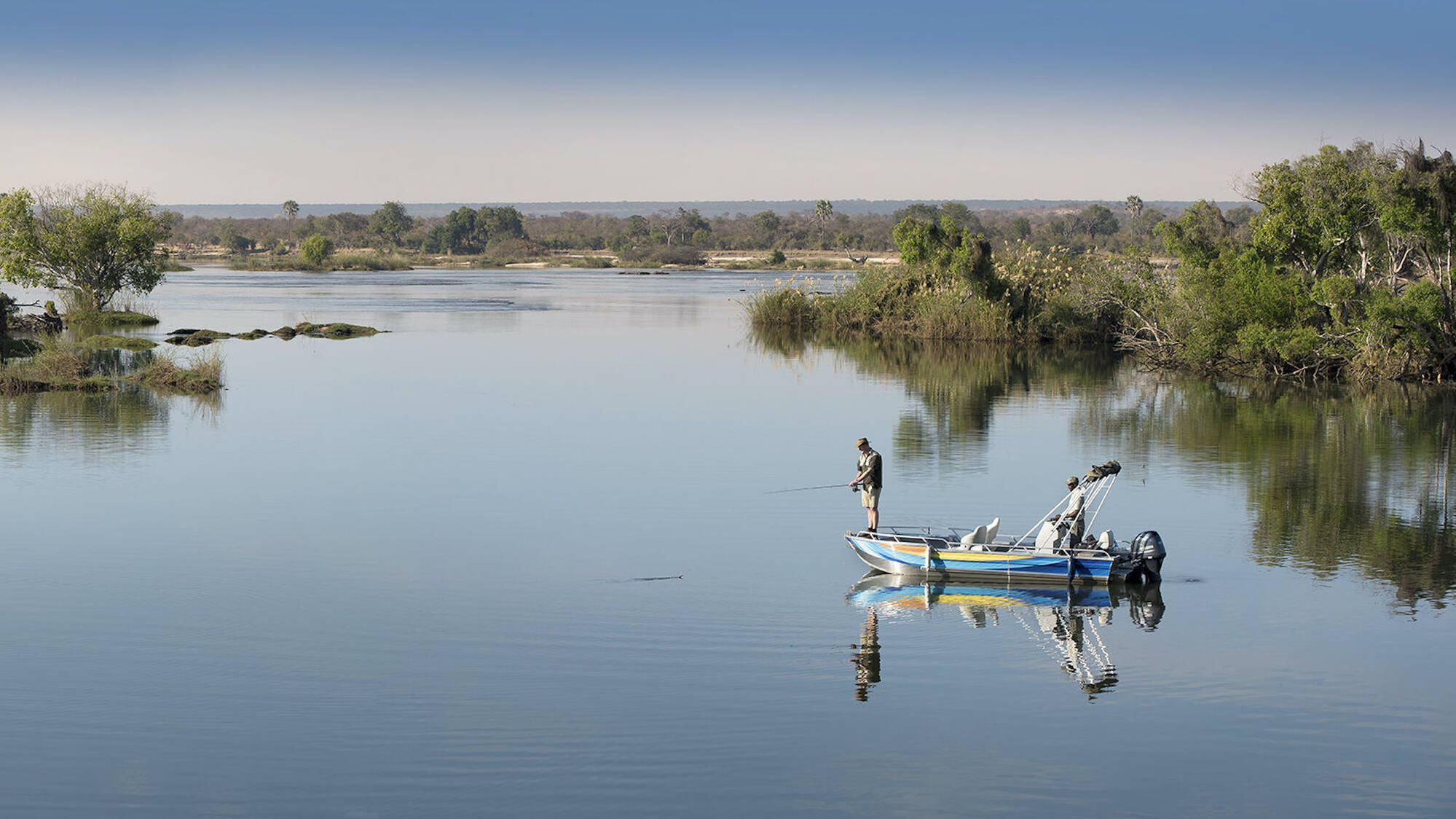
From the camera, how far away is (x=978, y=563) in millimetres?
17438

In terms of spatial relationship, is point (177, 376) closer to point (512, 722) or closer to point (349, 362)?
point (349, 362)

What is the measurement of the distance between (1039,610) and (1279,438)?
1631 cm

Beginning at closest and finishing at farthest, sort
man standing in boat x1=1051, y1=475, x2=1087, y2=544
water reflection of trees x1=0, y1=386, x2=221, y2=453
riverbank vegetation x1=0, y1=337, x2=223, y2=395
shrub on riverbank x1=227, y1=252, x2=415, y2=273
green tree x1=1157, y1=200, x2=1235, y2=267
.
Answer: man standing in boat x1=1051, y1=475, x2=1087, y2=544 < water reflection of trees x1=0, y1=386, x2=221, y2=453 < riverbank vegetation x1=0, y1=337, x2=223, y2=395 < green tree x1=1157, y1=200, x2=1235, y2=267 < shrub on riverbank x1=227, y1=252, x2=415, y2=273

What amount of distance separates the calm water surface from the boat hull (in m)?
0.25

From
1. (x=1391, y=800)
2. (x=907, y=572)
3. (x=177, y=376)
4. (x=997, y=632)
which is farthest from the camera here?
(x=177, y=376)

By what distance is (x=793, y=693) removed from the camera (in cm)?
1324

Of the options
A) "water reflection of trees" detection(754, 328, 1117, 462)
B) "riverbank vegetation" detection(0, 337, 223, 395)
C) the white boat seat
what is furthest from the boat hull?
"riverbank vegetation" detection(0, 337, 223, 395)

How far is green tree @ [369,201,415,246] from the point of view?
625 feet

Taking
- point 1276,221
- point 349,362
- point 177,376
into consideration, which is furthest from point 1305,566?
point 349,362

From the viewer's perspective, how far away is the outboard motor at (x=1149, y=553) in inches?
677

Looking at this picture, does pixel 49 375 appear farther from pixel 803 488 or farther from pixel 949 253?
pixel 949 253

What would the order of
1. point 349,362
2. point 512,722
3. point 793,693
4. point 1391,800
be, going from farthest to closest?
1. point 349,362
2. point 793,693
3. point 512,722
4. point 1391,800

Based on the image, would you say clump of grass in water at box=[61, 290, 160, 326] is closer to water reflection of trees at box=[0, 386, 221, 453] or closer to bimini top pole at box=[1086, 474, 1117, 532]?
water reflection of trees at box=[0, 386, 221, 453]

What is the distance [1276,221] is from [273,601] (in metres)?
32.4
